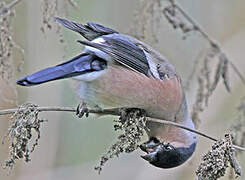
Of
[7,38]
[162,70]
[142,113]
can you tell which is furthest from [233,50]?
[7,38]

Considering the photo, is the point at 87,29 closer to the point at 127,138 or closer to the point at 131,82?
the point at 131,82

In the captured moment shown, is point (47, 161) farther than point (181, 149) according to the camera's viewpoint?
Yes

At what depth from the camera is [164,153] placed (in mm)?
2594

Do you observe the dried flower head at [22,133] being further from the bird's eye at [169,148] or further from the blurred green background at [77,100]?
the bird's eye at [169,148]

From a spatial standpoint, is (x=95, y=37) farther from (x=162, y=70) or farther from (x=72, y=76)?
(x=162, y=70)

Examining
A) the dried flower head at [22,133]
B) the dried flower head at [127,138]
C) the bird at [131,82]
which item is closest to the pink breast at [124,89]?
the bird at [131,82]

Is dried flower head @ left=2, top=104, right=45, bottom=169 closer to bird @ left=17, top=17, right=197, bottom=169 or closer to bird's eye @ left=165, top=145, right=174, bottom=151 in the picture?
bird @ left=17, top=17, right=197, bottom=169

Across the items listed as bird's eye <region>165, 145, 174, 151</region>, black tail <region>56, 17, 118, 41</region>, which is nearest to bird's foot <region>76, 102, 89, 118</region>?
black tail <region>56, 17, 118, 41</region>

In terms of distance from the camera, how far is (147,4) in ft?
7.82

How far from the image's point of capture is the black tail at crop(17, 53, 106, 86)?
204 centimetres

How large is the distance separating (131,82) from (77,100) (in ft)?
1.01

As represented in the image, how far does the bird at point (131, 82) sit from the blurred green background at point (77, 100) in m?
0.20

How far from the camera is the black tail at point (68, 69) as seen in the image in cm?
204

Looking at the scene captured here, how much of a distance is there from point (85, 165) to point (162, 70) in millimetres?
996
